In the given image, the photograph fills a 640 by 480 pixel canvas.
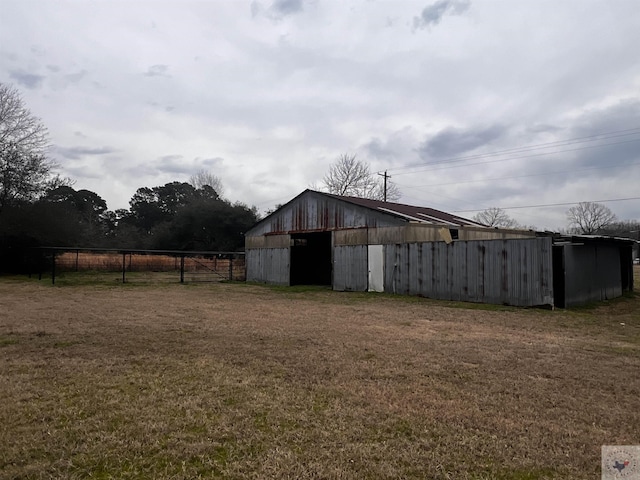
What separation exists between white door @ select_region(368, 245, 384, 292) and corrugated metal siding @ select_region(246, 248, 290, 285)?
6.24 m

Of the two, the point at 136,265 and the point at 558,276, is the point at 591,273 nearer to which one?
the point at 558,276

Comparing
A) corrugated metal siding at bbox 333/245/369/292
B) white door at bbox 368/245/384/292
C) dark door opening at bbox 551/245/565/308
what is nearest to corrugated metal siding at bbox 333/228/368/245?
corrugated metal siding at bbox 333/245/369/292

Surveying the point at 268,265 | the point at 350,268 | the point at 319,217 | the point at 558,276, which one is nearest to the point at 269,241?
the point at 268,265

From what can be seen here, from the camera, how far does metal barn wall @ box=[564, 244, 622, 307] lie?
48.7 feet

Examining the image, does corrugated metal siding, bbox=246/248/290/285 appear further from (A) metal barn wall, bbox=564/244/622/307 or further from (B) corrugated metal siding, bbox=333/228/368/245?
(A) metal barn wall, bbox=564/244/622/307

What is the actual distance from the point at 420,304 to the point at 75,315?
10.9m

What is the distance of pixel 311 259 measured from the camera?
91.4 feet

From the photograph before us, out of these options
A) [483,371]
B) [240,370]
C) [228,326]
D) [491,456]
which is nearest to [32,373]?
[240,370]

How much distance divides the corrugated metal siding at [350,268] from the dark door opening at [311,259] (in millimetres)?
4113

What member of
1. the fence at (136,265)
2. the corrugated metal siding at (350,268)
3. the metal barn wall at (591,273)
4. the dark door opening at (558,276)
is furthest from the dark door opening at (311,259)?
the metal barn wall at (591,273)

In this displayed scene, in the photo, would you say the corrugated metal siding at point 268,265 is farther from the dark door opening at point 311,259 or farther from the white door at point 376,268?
the white door at point 376,268

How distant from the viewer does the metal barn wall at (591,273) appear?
14.8 metres

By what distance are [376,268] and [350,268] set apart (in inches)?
65.5

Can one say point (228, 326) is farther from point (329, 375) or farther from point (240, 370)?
point (329, 375)
